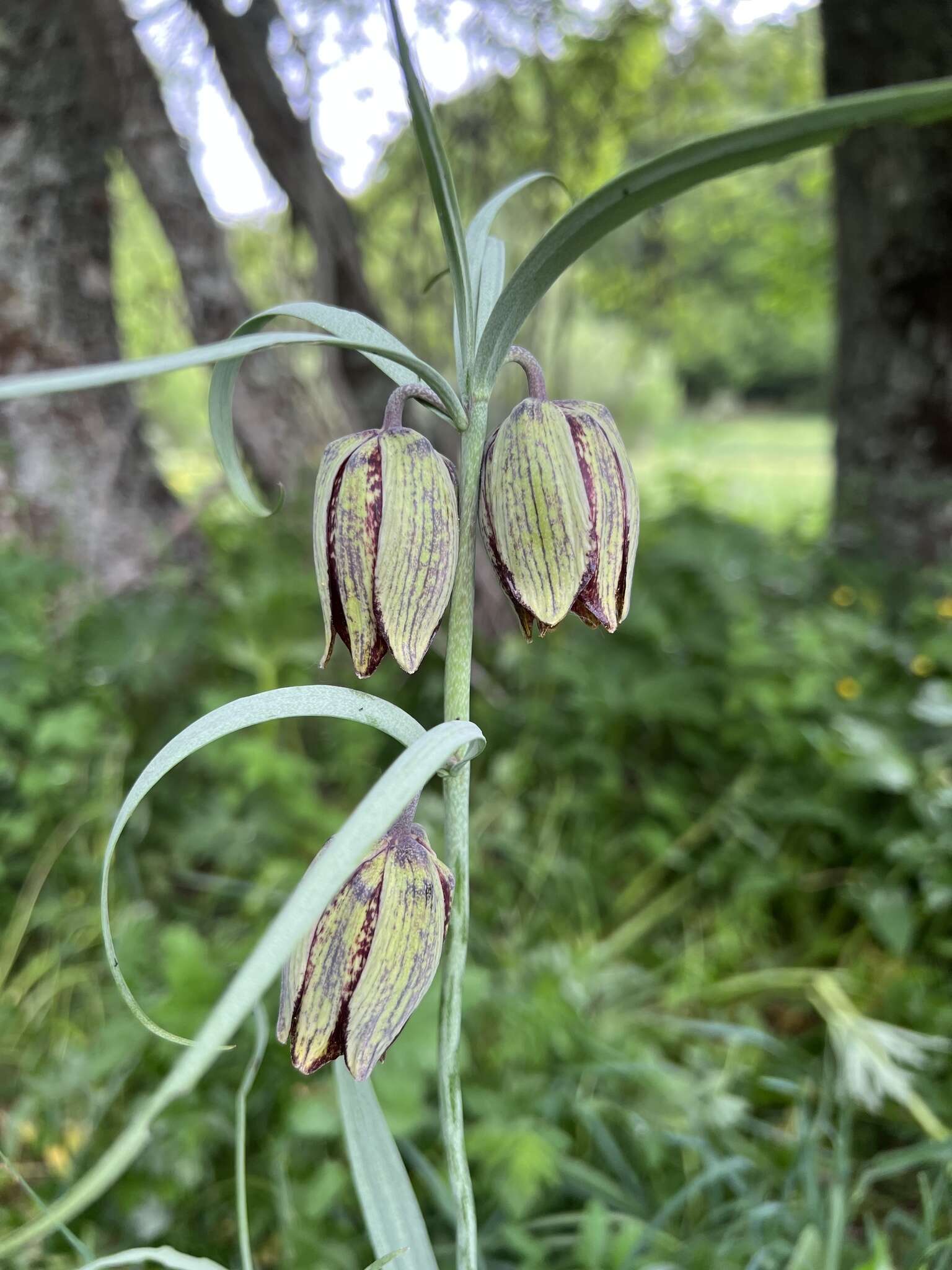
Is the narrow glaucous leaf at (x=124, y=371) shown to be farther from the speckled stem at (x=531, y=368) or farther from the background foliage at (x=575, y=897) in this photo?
the background foliage at (x=575, y=897)

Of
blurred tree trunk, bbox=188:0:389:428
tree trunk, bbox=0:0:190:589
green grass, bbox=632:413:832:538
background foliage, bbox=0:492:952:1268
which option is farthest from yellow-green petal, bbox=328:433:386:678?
green grass, bbox=632:413:832:538

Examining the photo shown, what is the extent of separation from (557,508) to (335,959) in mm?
272

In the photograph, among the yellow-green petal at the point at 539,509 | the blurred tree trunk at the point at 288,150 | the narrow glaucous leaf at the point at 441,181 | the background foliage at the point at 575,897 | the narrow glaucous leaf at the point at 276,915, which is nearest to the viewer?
the narrow glaucous leaf at the point at 276,915

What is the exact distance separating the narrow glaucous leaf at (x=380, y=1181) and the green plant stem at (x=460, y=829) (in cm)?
3

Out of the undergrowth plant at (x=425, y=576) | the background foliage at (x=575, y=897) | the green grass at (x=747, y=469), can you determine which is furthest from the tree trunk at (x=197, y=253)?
the undergrowth plant at (x=425, y=576)

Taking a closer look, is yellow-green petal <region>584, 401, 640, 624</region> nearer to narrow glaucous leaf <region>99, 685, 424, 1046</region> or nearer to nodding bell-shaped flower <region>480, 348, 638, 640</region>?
nodding bell-shaped flower <region>480, 348, 638, 640</region>

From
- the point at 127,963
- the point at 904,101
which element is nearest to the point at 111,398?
the point at 127,963

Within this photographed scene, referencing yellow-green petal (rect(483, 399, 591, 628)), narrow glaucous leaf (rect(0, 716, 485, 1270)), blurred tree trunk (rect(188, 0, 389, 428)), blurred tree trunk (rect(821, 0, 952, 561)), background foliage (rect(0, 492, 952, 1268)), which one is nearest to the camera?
narrow glaucous leaf (rect(0, 716, 485, 1270))

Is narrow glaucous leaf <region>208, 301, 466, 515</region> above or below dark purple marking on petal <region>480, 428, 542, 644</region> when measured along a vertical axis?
above

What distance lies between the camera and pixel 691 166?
0.40 m

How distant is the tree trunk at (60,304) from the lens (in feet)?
6.05

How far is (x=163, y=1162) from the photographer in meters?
0.98

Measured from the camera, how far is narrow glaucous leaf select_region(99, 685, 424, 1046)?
44 centimetres

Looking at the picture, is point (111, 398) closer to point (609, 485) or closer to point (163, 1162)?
point (163, 1162)
